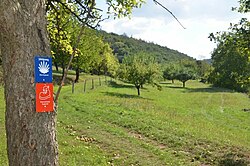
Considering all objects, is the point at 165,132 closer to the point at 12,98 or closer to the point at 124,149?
the point at 124,149

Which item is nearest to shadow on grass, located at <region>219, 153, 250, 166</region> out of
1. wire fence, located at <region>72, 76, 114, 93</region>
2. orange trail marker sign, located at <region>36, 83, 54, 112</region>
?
orange trail marker sign, located at <region>36, 83, 54, 112</region>

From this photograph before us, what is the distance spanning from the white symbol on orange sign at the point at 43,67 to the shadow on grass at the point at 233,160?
873 centimetres

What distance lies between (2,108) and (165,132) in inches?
385

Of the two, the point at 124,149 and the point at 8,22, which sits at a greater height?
the point at 8,22

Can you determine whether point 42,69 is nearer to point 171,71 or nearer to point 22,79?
point 22,79

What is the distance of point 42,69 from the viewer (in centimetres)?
294

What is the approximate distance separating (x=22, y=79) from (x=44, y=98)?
27cm

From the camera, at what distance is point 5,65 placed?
2.90m

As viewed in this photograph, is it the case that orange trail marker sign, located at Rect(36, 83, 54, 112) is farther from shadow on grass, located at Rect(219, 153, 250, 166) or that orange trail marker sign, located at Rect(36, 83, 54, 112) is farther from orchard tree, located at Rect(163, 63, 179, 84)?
orchard tree, located at Rect(163, 63, 179, 84)

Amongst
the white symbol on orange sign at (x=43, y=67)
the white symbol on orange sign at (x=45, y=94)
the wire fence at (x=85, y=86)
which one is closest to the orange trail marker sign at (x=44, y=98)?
the white symbol on orange sign at (x=45, y=94)

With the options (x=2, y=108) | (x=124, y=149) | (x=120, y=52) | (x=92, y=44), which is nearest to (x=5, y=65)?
(x=124, y=149)

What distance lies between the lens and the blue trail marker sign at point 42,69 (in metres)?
2.89

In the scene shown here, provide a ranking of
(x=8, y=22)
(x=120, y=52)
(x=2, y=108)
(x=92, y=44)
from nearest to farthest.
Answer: (x=8, y=22)
(x=2, y=108)
(x=92, y=44)
(x=120, y=52)

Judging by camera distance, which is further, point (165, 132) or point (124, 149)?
point (165, 132)
